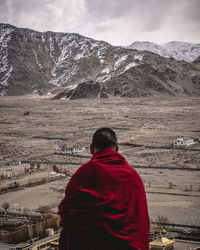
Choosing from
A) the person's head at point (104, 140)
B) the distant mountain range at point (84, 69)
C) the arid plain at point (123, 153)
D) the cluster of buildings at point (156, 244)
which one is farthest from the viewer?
the distant mountain range at point (84, 69)

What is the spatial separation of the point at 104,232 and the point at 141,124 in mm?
53293

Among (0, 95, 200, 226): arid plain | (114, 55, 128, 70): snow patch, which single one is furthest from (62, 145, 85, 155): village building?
(114, 55, 128, 70): snow patch

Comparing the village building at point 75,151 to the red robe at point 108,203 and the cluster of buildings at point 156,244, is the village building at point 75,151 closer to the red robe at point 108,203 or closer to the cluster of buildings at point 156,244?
the cluster of buildings at point 156,244

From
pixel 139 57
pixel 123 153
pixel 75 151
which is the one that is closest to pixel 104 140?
pixel 123 153

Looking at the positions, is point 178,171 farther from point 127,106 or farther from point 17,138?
point 127,106

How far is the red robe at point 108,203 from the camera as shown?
2.06 metres

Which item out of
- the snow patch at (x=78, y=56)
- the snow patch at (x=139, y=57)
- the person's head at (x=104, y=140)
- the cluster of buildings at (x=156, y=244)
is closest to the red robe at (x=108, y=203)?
the person's head at (x=104, y=140)

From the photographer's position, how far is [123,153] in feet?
107

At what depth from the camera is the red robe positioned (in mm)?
2064

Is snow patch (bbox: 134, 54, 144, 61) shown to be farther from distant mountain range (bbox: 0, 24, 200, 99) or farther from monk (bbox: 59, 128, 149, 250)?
monk (bbox: 59, 128, 149, 250)

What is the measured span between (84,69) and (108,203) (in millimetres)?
146733

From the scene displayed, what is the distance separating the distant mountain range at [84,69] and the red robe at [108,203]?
9865 cm

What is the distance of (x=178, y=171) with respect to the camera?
25.2 metres

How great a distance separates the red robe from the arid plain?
13.2 meters
